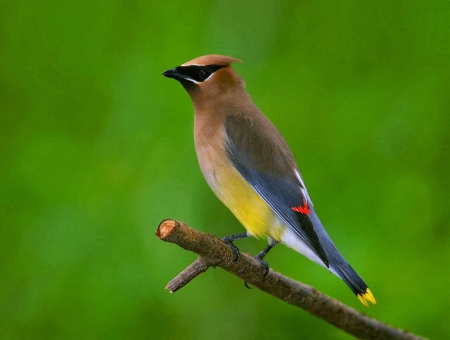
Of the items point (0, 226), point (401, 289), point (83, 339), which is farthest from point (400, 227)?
point (0, 226)

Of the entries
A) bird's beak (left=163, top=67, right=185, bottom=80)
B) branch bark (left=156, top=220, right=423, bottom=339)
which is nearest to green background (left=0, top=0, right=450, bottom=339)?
bird's beak (left=163, top=67, right=185, bottom=80)

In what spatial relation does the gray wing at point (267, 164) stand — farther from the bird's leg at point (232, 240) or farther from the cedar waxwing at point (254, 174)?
the bird's leg at point (232, 240)

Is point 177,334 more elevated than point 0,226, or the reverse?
point 0,226

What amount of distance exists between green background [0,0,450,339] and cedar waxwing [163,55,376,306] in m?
0.31

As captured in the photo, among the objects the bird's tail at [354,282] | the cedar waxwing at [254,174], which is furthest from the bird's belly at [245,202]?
the bird's tail at [354,282]

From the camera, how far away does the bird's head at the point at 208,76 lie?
3.79m

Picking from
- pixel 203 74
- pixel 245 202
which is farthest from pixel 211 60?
pixel 245 202

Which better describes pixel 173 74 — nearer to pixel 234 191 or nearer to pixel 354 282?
pixel 234 191

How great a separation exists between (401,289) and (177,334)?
1.06 m

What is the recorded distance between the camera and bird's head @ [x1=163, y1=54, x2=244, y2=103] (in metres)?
3.79

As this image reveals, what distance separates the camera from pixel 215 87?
3.91 metres

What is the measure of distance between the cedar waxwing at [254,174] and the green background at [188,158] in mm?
311

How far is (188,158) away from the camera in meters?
4.08

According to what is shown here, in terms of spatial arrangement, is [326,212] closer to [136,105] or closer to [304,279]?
[304,279]
